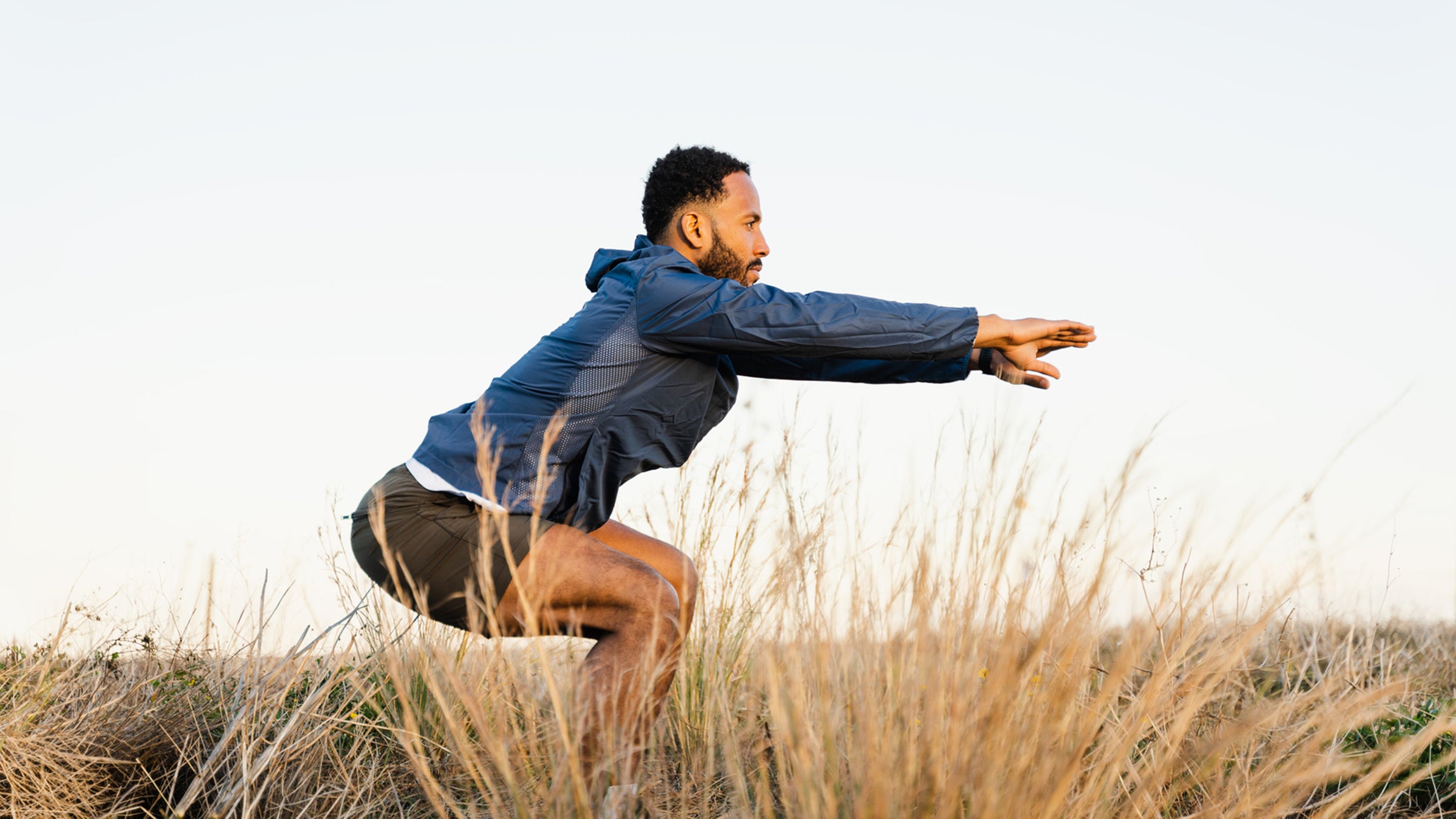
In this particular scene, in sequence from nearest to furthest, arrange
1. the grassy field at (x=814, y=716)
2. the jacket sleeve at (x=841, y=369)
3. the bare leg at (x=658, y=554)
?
the grassy field at (x=814, y=716) → the bare leg at (x=658, y=554) → the jacket sleeve at (x=841, y=369)

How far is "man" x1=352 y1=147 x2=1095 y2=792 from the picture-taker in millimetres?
2340

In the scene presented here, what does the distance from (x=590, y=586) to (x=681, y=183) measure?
1293 millimetres

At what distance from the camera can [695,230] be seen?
2922 millimetres

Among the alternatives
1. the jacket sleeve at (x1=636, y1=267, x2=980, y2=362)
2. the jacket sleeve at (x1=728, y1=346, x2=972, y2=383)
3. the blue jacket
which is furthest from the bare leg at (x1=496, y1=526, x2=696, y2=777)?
the jacket sleeve at (x1=728, y1=346, x2=972, y2=383)

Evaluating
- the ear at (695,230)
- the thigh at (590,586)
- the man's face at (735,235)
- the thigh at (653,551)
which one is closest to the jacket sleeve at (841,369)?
the man's face at (735,235)

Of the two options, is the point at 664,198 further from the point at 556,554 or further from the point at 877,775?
the point at 877,775

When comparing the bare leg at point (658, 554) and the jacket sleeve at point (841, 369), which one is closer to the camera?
the bare leg at point (658, 554)

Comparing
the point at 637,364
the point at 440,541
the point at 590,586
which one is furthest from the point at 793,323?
the point at 440,541

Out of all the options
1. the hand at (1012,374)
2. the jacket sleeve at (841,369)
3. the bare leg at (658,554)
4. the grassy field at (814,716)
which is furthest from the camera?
the jacket sleeve at (841,369)

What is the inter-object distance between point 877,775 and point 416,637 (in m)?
2.19

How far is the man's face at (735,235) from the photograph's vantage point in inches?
116

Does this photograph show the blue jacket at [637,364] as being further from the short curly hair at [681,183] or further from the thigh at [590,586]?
the short curly hair at [681,183]

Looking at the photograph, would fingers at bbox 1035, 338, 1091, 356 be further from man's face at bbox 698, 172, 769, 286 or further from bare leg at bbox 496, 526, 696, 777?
bare leg at bbox 496, 526, 696, 777

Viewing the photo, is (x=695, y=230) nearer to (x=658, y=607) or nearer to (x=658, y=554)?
(x=658, y=554)
